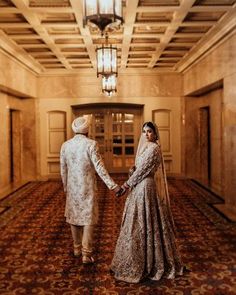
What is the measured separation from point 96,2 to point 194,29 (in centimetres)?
490

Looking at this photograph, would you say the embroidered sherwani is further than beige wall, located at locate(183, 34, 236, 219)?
No

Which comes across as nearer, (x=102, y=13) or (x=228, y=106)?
(x=102, y=13)

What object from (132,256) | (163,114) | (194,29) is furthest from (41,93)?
(132,256)

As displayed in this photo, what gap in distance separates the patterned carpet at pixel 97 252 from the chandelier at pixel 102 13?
238cm

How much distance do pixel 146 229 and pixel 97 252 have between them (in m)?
1.23

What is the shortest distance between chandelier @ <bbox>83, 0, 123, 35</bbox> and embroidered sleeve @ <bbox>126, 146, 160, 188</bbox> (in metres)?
1.29

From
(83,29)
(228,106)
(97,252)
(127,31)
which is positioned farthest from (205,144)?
(97,252)

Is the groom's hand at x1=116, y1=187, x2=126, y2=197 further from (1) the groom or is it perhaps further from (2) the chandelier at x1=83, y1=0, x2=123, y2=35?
(2) the chandelier at x1=83, y1=0, x2=123, y2=35

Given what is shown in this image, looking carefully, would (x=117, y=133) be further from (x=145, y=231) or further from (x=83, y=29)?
(x=145, y=231)

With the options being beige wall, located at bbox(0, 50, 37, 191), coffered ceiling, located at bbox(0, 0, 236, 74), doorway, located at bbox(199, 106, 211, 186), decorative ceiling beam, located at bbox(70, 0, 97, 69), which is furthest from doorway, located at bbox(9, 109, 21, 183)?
doorway, located at bbox(199, 106, 211, 186)

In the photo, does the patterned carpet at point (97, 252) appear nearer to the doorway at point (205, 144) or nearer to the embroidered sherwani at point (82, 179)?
the embroidered sherwani at point (82, 179)

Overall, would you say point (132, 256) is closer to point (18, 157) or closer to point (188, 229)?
point (188, 229)

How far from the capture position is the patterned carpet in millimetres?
3975

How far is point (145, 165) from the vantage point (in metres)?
4.08
